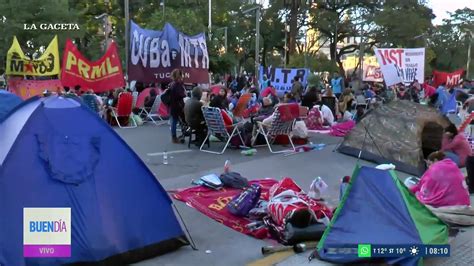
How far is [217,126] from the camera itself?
1115 cm

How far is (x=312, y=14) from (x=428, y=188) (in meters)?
45.5

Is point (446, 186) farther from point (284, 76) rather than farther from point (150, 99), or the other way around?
point (284, 76)

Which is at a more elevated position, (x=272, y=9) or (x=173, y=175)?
(x=272, y=9)

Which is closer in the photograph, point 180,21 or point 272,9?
point 180,21

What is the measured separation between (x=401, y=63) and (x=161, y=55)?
8995mm

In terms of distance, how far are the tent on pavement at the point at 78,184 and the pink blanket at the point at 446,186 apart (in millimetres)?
3234

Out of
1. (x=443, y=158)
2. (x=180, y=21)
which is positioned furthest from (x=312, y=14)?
(x=443, y=158)

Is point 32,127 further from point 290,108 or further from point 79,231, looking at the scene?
point 290,108

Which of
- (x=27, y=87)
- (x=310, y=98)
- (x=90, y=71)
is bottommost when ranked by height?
(x=310, y=98)

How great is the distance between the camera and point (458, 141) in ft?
29.7

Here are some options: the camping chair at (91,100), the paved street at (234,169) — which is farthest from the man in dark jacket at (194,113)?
the camping chair at (91,100)

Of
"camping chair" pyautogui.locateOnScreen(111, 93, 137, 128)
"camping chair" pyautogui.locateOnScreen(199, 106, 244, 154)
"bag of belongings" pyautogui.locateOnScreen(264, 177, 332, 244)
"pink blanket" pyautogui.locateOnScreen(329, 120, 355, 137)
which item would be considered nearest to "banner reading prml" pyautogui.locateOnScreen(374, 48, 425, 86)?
"pink blanket" pyautogui.locateOnScreen(329, 120, 355, 137)

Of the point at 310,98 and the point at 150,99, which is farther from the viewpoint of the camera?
the point at 150,99

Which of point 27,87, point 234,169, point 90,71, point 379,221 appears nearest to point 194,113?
point 234,169
